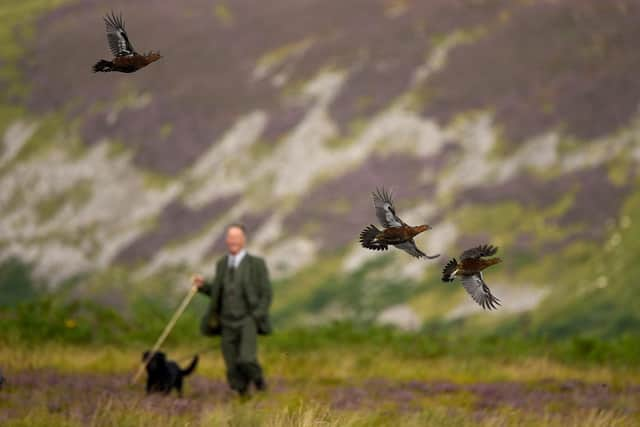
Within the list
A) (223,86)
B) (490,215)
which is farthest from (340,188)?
(223,86)

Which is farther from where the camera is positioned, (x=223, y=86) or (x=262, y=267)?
(x=223, y=86)

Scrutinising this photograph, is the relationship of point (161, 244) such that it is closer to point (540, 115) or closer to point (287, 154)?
point (287, 154)

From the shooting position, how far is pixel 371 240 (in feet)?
19.1

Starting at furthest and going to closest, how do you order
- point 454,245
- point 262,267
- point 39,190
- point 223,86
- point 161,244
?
point 223,86 → point 39,190 → point 161,244 → point 454,245 → point 262,267

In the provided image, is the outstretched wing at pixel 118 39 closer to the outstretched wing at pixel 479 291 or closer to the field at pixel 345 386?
the outstretched wing at pixel 479 291

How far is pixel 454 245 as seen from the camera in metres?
40.8

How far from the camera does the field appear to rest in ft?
32.8

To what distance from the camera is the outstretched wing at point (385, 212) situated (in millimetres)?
5914

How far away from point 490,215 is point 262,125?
44.9 ft

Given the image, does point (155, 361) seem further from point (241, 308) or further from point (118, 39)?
point (118, 39)

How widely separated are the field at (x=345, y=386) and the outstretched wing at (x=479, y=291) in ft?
10.1

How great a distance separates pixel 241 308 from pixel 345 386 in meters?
2.26

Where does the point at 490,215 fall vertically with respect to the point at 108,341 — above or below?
above

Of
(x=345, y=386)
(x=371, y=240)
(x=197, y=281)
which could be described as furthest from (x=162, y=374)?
(x=371, y=240)
